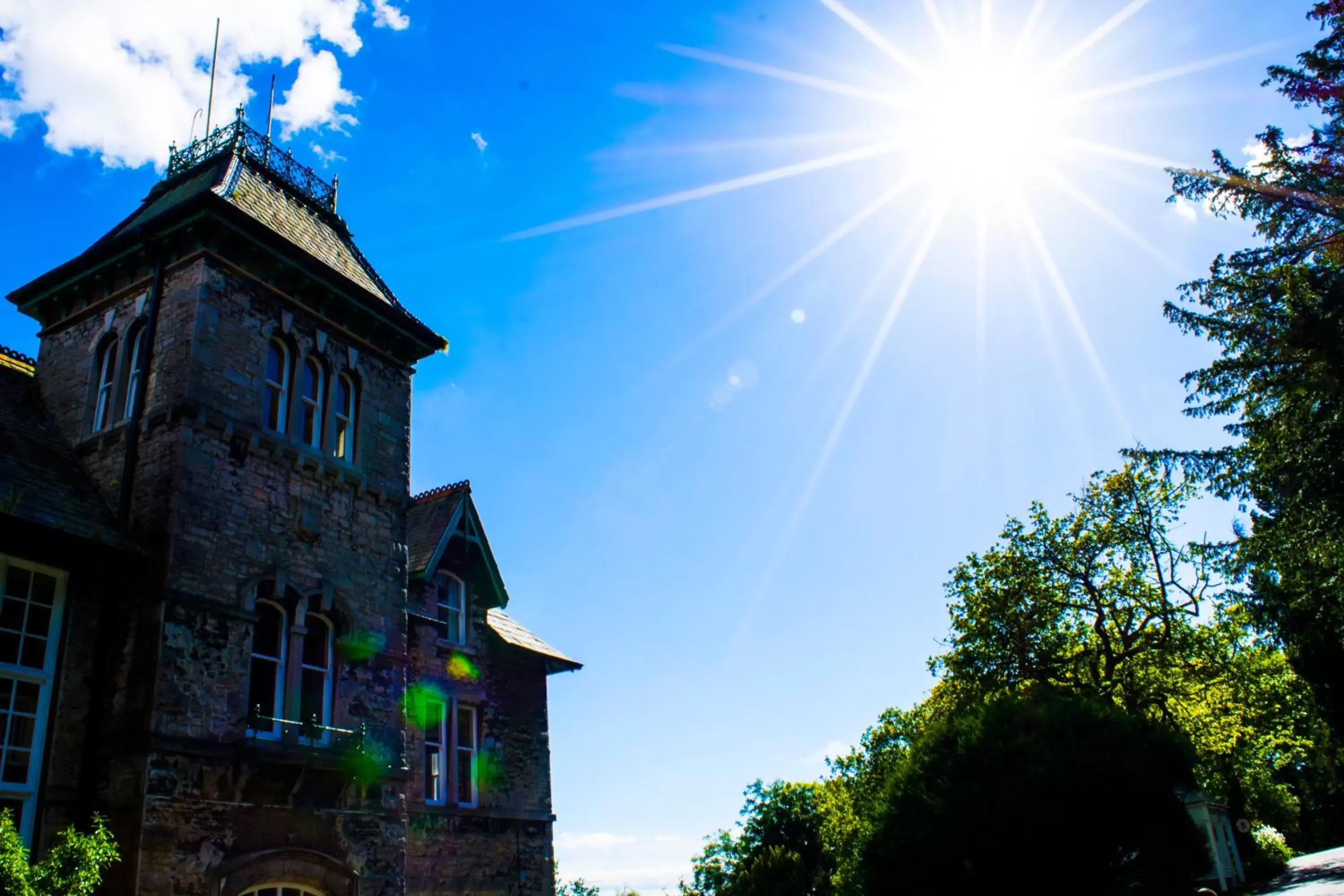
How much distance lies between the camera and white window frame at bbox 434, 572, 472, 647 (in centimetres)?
1962

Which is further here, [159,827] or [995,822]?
[995,822]

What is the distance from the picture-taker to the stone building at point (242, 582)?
12250 millimetres

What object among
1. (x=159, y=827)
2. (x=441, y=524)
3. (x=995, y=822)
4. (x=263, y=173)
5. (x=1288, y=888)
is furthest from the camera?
(x=1288, y=888)

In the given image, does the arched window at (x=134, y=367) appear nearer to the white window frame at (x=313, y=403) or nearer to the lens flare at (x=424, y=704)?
the white window frame at (x=313, y=403)

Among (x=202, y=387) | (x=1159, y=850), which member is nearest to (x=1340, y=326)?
(x=1159, y=850)

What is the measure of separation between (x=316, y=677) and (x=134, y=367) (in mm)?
6208

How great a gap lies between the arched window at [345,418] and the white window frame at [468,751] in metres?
5.97

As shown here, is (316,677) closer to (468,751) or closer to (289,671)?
(289,671)

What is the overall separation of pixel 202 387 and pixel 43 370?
16.4 feet

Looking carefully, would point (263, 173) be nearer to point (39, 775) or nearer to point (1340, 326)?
point (39, 775)

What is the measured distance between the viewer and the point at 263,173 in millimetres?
18391

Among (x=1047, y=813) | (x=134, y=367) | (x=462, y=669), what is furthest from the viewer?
(x=462, y=669)

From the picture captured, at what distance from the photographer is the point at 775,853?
194 ft

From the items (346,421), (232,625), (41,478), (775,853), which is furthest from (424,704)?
(775,853)
